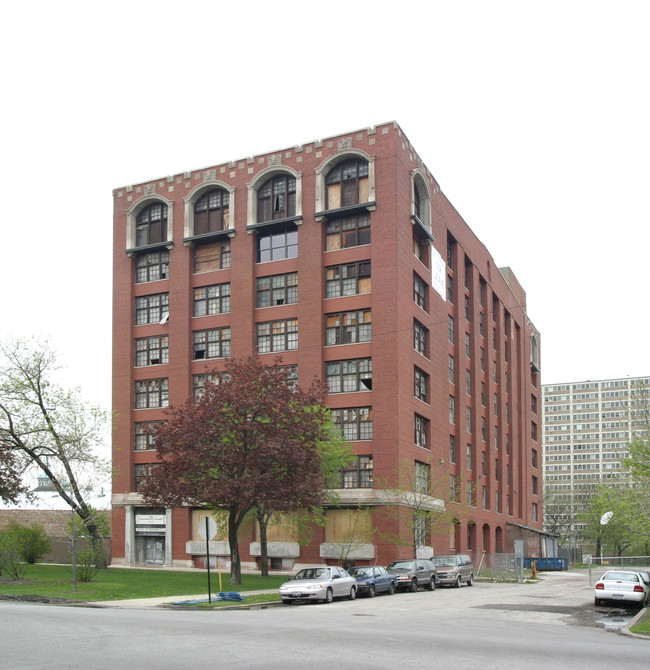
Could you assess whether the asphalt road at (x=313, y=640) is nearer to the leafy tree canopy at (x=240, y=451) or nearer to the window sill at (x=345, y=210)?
the leafy tree canopy at (x=240, y=451)

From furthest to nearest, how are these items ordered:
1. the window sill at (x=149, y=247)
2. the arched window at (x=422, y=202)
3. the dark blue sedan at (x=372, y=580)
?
1. the window sill at (x=149, y=247)
2. the arched window at (x=422, y=202)
3. the dark blue sedan at (x=372, y=580)

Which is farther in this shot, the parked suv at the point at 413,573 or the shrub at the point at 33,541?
the shrub at the point at 33,541

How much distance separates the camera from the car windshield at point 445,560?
4341 cm

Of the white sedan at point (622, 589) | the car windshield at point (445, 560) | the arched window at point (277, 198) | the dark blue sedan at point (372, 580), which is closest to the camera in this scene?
the white sedan at point (622, 589)

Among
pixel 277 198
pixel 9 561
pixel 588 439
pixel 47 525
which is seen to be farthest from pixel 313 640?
pixel 588 439

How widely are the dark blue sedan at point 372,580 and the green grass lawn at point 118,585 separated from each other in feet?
15.4

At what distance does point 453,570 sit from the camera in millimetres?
42906

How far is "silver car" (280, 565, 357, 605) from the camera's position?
3008 centimetres

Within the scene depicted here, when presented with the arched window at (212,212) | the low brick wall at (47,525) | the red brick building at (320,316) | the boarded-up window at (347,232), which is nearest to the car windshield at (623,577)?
the red brick building at (320,316)

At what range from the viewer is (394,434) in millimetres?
49344

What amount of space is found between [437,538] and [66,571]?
77.2 ft

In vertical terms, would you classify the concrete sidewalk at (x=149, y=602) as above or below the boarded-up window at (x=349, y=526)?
below

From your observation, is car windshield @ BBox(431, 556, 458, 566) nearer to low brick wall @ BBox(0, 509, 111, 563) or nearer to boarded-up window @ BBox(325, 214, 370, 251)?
boarded-up window @ BBox(325, 214, 370, 251)

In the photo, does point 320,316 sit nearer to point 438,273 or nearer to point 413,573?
point 438,273
